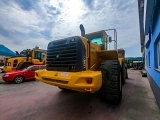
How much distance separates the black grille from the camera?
338cm

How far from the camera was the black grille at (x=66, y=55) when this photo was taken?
338 cm

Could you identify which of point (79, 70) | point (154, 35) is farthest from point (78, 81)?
point (154, 35)

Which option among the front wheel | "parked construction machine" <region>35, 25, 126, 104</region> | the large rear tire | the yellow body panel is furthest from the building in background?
the front wheel

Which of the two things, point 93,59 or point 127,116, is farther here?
point 93,59

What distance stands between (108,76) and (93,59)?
29.2 inches

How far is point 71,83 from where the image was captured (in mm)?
3016

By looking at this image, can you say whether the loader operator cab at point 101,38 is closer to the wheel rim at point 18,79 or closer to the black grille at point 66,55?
the black grille at point 66,55

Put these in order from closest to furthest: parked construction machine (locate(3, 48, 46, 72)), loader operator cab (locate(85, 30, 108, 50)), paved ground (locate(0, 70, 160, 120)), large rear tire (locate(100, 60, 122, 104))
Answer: paved ground (locate(0, 70, 160, 120)) → large rear tire (locate(100, 60, 122, 104)) → loader operator cab (locate(85, 30, 108, 50)) → parked construction machine (locate(3, 48, 46, 72))

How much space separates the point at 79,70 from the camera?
334 cm

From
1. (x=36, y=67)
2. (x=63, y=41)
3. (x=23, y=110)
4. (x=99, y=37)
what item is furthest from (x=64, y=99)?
(x=36, y=67)

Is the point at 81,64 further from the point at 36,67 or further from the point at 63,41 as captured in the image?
the point at 36,67

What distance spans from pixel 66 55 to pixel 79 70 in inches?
24.7

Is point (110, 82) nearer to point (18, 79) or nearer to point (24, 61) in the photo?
point (18, 79)

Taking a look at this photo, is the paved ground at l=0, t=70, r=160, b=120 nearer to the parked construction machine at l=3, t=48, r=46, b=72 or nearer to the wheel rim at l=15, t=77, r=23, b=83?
the wheel rim at l=15, t=77, r=23, b=83
